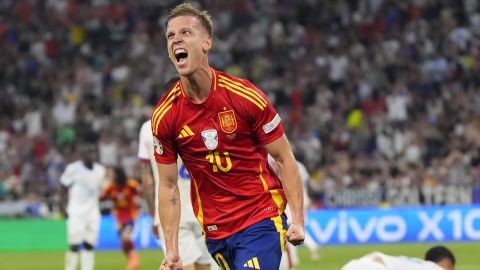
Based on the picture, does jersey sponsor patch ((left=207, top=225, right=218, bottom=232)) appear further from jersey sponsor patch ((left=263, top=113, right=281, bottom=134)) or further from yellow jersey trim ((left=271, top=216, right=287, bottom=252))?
jersey sponsor patch ((left=263, top=113, right=281, bottom=134))

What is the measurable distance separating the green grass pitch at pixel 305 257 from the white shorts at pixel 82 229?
168cm

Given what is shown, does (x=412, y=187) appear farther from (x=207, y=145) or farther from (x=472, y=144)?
(x=207, y=145)

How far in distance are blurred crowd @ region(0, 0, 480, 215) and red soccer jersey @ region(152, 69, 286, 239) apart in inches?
690

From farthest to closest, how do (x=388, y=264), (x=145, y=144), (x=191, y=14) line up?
(x=145, y=144)
(x=388, y=264)
(x=191, y=14)

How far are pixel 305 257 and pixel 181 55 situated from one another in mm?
13181

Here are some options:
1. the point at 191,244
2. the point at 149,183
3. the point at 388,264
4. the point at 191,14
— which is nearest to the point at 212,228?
the point at 191,14

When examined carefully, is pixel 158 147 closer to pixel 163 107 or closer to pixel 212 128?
pixel 163 107

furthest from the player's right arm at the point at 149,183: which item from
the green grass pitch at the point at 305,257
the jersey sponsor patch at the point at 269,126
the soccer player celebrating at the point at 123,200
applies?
the soccer player celebrating at the point at 123,200

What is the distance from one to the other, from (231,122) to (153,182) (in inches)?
137

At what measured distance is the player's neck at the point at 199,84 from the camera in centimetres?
677

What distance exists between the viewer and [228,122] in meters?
6.77

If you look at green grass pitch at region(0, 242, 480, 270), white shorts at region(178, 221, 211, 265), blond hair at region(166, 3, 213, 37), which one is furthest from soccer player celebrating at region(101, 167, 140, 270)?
blond hair at region(166, 3, 213, 37)

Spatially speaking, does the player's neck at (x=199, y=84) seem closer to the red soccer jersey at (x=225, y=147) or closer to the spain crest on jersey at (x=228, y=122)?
the red soccer jersey at (x=225, y=147)

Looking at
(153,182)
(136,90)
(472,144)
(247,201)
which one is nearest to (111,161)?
(136,90)
